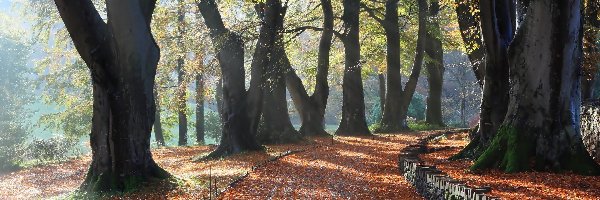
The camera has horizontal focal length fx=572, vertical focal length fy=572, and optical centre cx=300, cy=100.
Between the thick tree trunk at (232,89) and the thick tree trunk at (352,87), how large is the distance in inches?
372

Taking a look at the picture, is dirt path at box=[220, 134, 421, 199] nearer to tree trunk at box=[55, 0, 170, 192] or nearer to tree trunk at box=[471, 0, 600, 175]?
tree trunk at box=[55, 0, 170, 192]

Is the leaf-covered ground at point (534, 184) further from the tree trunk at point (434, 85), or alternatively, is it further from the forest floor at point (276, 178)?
the tree trunk at point (434, 85)

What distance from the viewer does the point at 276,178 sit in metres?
12.2

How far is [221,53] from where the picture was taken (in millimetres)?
17594

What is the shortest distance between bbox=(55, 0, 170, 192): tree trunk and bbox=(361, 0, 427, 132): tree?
18.9 metres

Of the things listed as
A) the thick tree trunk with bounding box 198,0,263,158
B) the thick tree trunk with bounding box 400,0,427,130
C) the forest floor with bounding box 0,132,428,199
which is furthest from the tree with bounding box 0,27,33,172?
the thick tree trunk with bounding box 400,0,427,130

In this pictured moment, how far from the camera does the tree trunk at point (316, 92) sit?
2619 cm

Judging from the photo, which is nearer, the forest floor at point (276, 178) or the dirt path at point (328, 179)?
the dirt path at point (328, 179)

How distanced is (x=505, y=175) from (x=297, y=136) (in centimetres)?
1308

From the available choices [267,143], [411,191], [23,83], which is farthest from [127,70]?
[23,83]

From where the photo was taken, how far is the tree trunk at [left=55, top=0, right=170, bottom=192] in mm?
10477

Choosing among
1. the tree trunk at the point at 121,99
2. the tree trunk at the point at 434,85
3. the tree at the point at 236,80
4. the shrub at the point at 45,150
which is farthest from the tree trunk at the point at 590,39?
the shrub at the point at 45,150

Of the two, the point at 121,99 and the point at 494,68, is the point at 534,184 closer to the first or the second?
the point at 494,68

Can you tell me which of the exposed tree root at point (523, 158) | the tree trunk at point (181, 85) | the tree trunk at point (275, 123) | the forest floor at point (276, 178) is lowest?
the forest floor at point (276, 178)
